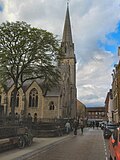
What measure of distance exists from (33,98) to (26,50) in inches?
1202

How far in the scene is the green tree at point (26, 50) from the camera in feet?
134

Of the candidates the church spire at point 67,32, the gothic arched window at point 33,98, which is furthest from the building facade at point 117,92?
the church spire at point 67,32

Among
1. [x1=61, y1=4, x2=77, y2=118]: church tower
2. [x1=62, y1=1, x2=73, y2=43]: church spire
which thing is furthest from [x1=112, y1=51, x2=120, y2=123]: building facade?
[x1=62, y1=1, x2=73, y2=43]: church spire

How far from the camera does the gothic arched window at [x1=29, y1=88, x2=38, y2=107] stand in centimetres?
7047

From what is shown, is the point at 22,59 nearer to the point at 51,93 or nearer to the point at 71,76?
the point at 51,93

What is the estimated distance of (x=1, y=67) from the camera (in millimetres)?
43250

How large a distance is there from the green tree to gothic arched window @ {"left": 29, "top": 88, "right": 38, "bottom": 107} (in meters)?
25.1

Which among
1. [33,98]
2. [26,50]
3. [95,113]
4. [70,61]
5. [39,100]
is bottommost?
[95,113]

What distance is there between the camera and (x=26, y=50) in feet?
139

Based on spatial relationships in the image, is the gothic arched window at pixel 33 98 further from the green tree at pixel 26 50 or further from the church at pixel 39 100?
the green tree at pixel 26 50

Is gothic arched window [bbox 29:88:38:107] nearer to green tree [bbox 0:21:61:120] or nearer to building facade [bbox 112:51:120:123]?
building facade [bbox 112:51:120:123]

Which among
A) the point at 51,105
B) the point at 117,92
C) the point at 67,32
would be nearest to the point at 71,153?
the point at 117,92

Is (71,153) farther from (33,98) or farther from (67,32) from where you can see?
(67,32)

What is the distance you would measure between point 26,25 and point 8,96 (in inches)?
1397
